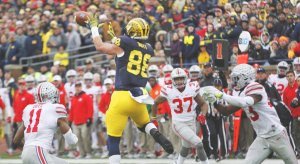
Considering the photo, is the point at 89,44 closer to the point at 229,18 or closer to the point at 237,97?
the point at 229,18

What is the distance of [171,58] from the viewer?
18000mm

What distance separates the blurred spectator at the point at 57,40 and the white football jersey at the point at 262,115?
10.5m

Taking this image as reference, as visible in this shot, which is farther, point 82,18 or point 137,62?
point 82,18

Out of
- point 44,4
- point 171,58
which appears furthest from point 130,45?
point 44,4

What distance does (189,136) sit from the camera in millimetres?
12805

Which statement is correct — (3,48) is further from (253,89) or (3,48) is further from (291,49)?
(253,89)

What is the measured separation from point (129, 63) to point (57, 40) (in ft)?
31.5

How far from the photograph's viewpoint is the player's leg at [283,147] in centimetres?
1031

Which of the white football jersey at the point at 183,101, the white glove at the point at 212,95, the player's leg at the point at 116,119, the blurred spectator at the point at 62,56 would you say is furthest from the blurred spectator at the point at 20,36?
the white glove at the point at 212,95

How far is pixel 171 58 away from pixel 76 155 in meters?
3.05

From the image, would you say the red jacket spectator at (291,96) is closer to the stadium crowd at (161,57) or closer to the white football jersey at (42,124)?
the stadium crowd at (161,57)

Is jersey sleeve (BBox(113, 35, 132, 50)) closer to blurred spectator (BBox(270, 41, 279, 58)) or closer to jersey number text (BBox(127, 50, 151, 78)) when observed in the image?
jersey number text (BBox(127, 50, 151, 78))

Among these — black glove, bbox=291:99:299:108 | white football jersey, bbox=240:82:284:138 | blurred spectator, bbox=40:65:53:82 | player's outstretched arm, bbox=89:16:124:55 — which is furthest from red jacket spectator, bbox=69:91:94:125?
white football jersey, bbox=240:82:284:138

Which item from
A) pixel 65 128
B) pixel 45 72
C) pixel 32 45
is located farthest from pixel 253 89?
pixel 32 45
